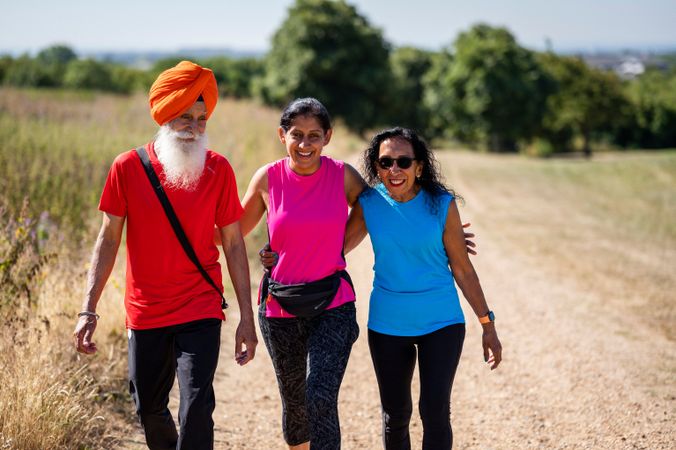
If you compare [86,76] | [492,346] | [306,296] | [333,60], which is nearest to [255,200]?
[306,296]

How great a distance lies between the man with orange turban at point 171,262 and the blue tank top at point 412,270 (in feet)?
2.34

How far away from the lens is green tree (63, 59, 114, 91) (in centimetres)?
3850

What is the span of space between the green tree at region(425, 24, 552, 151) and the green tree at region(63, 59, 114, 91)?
21.9 meters

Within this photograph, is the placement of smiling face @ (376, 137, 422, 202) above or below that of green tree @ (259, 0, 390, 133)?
below

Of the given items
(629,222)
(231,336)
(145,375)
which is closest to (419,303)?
(145,375)

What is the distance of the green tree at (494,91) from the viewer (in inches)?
1738

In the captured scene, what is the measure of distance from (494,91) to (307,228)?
139 ft

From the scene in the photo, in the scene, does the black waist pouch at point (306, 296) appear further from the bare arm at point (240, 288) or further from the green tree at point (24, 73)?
the green tree at point (24, 73)

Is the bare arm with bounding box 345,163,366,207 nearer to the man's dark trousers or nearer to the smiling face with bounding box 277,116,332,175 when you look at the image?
the smiling face with bounding box 277,116,332,175

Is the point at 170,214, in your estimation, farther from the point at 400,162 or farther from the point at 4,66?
the point at 4,66

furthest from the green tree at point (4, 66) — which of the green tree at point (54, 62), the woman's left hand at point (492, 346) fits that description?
the woman's left hand at point (492, 346)

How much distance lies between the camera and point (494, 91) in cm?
4397

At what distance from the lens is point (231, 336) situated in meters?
6.98

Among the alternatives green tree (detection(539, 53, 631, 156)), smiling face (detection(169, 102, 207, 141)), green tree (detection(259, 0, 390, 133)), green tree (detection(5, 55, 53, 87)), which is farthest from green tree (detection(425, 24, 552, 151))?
smiling face (detection(169, 102, 207, 141))
